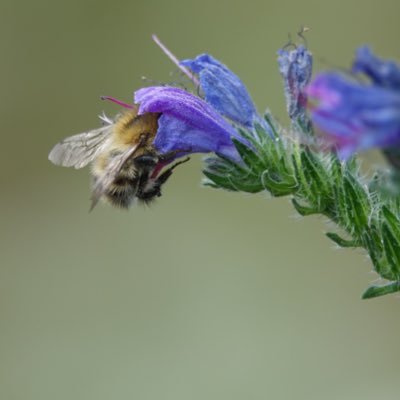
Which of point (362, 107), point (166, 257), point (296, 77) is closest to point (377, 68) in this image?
point (362, 107)

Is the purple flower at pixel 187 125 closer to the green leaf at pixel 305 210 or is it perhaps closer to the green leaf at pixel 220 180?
the green leaf at pixel 220 180

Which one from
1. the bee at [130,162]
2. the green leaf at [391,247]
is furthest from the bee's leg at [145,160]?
the green leaf at [391,247]

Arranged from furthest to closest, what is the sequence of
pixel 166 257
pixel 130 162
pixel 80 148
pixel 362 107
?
1. pixel 166 257
2. pixel 80 148
3. pixel 130 162
4. pixel 362 107

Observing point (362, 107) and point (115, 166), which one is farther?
point (115, 166)

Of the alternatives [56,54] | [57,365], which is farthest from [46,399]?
[56,54]

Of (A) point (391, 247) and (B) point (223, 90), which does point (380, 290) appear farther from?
(B) point (223, 90)

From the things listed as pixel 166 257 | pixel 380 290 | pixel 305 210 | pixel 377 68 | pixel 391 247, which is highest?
pixel 166 257

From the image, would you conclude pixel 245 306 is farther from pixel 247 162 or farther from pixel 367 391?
pixel 247 162
